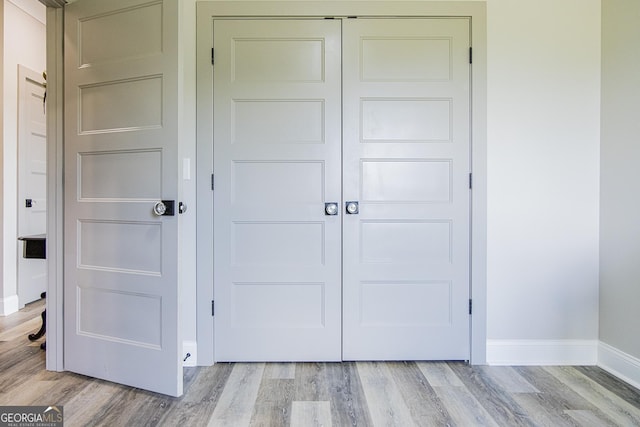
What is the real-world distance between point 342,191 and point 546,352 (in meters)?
1.72

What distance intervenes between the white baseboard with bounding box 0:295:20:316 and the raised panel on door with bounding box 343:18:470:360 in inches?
126

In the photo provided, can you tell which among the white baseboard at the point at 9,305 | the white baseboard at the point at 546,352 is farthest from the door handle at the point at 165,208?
the white baseboard at the point at 9,305

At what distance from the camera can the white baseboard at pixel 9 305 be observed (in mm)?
2918

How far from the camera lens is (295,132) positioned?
206 centimetres

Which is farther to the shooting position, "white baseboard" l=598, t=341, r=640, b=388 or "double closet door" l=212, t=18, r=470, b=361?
"double closet door" l=212, t=18, r=470, b=361

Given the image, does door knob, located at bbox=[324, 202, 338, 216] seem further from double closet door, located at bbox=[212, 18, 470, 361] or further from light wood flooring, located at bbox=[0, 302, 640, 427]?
light wood flooring, located at bbox=[0, 302, 640, 427]

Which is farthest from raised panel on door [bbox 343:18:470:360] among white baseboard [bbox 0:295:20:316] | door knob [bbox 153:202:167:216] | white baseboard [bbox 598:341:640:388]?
white baseboard [bbox 0:295:20:316]

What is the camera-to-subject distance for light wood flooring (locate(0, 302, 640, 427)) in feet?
5.05

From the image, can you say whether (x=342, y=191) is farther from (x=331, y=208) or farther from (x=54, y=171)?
(x=54, y=171)

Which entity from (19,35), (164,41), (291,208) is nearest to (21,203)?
(19,35)

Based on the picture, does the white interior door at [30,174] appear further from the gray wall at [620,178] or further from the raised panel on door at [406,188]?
the gray wall at [620,178]

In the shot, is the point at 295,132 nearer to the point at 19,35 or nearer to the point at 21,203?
the point at 21,203

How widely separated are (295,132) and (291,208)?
50 centimetres

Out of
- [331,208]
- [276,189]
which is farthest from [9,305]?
[331,208]
